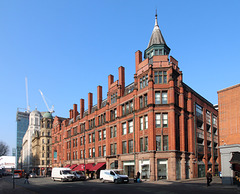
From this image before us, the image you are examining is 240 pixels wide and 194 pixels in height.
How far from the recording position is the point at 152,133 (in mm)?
42906

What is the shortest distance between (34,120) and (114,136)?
380 ft

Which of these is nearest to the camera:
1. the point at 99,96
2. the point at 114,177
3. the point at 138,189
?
the point at 138,189

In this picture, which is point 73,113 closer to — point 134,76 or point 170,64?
point 134,76

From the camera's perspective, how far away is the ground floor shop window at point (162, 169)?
42.2 meters

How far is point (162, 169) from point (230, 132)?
15242 millimetres

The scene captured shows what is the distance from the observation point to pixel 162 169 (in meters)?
42.4

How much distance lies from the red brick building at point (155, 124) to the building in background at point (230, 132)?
11800 millimetres

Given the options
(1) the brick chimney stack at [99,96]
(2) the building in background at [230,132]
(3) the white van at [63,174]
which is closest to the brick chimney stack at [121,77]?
(1) the brick chimney stack at [99,96]

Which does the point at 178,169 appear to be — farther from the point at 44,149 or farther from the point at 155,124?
the point at 44,149

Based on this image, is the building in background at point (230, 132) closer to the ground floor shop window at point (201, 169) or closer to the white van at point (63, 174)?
the ground floor shop window at point (201, 169)

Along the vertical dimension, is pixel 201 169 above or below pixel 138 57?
below

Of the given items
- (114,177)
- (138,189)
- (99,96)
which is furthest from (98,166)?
(138,189)

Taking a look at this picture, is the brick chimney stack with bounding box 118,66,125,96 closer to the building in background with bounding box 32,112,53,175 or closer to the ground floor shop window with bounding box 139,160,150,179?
the ground floor shop window with bounding box 139,160,150,179

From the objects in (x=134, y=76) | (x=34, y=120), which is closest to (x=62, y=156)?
(x=134, y=76)
